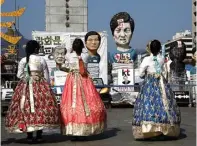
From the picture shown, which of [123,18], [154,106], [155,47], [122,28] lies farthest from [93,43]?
[154,106]

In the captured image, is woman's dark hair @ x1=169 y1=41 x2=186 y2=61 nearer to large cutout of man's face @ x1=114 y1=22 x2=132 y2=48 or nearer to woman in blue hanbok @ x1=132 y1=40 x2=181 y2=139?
large cutout of man's face @ x1=114 y1=22 x2=132 y2=48

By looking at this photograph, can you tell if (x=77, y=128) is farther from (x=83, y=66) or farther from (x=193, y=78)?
(x=193, y=78)

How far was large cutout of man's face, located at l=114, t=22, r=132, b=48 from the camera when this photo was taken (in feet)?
49.5

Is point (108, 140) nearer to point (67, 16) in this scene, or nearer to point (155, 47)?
point (155, 47)

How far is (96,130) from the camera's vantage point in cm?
614

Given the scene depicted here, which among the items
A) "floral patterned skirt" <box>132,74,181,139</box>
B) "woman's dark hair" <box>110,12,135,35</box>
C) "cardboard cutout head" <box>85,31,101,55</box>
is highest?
"woman's dark hair" <box>110,12,135,35</box>

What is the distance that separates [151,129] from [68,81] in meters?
1.31

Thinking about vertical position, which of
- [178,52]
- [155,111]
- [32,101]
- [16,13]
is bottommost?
[155,111]

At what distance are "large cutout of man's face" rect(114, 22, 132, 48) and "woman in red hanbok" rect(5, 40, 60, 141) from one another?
9.20 m

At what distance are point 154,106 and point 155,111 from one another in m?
0.07

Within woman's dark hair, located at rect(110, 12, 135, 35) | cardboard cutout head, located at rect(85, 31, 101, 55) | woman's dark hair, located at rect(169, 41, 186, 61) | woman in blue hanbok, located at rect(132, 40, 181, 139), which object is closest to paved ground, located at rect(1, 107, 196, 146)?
woman in blue hanbok, located at rect(132, 40, 181, 139)

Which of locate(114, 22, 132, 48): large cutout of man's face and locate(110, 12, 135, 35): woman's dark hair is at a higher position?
locate(110, 12, 135, 35): woman's dark hair

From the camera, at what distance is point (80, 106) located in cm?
606

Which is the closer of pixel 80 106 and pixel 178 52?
pixel 80 106
